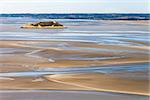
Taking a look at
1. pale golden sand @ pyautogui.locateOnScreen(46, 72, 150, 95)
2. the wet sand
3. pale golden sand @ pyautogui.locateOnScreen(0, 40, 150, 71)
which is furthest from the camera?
pale golden sand @ pyautogui.locateOnScreen(0, 40, 150, 71)

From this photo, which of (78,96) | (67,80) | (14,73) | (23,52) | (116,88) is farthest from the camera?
(23,52)

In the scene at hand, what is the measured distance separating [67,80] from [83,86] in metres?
0.75

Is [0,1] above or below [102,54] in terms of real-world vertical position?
above

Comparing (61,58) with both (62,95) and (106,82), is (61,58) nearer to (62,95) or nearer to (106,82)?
(106,82)

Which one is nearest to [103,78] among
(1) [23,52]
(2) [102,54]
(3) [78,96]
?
(3) [78,96]

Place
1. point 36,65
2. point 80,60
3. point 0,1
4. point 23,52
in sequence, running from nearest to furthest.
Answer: point 36,65 → point 80,60 → point 0,1 → point 23,52

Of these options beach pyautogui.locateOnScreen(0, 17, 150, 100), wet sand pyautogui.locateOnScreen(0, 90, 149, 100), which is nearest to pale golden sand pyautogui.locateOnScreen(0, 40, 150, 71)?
beach pyautogui.locateOnScreen(0, 17, 150, 100)

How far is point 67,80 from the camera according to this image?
8.55 m

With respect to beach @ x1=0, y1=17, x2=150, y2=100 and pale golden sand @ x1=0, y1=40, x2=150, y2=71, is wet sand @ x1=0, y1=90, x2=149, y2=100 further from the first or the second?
pale golden sand @ x1=0, y1=40, x2=150, y2=71

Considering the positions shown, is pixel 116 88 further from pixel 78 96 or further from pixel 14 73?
pixel 14 73

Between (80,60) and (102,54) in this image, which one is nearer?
(80,60)

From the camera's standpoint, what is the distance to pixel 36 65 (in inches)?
415

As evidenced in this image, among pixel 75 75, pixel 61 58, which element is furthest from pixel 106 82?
pixel 61 58

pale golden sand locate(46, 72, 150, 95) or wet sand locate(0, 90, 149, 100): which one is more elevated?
wet sand locate(0, 90, 149, 100)
